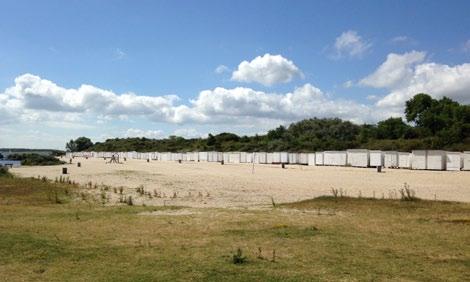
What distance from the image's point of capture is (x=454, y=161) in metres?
53.9

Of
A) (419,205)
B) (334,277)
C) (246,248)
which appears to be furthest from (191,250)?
(419,205)

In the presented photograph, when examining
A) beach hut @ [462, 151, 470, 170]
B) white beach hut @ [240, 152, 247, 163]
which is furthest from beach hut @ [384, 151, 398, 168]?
white beach hut @ [240, 152, 247, 163]

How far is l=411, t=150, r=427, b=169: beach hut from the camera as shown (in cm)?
5662

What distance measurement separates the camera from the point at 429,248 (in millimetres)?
10656

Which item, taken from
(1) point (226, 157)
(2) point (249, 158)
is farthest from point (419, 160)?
(1) point (226, 157)

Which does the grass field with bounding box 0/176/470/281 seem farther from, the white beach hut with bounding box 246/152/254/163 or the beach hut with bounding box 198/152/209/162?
the beach hut with bounding box 198/152/209/162

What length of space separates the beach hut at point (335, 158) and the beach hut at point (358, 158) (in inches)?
50.7

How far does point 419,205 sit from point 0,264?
1424 cm

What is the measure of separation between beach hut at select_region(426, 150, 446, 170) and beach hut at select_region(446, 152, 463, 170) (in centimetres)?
49

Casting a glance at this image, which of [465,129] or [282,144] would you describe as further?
[282,144]

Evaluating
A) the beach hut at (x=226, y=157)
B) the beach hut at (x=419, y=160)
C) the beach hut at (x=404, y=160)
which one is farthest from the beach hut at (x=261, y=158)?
the beach hut at (x=419, y=160)

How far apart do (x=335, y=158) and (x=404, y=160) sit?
40.9 ft

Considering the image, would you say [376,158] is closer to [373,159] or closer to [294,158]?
[373,159]

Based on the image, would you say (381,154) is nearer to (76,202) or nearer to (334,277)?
(76,202)
